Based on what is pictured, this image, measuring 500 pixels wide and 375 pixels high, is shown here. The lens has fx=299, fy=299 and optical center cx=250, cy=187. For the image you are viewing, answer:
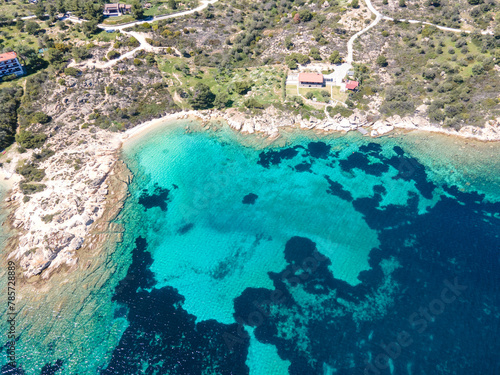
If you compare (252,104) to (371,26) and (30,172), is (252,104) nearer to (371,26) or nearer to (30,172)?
(371,26)

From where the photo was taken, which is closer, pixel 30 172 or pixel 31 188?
pixel 31 188

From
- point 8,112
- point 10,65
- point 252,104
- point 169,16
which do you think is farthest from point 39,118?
Answer: point 169,16

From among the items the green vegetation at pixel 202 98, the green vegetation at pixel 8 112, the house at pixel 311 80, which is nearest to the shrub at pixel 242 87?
the green vegetation at pixel 202 98

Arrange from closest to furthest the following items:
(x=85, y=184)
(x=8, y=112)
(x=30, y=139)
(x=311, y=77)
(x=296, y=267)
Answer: (x=296, y=267) < (x=85, y=184) < (x=30, y=139) < (x=8, y=112) < (x=311, y=77)

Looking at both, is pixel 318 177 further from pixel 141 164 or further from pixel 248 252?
pixel 141 164

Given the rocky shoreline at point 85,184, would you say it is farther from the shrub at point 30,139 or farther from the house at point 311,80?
the house at point 311,80

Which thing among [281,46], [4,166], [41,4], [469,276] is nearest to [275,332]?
[469,276]
